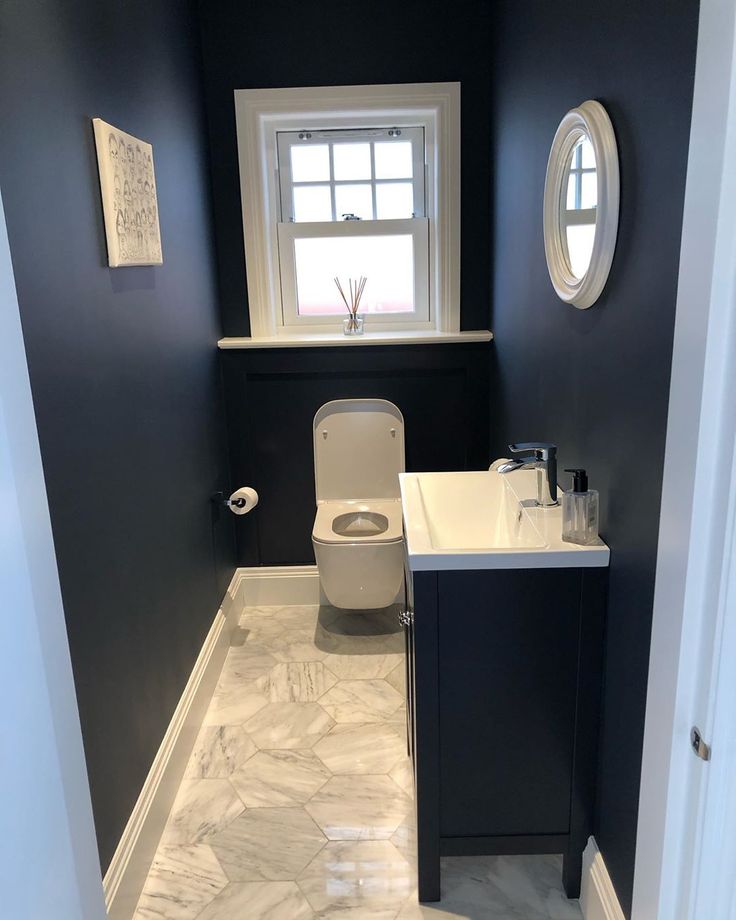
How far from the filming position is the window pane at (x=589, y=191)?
153 cm

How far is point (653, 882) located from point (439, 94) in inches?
105

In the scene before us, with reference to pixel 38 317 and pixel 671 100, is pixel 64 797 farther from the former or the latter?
pixel 671 100

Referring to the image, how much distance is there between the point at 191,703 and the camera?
2363 millimetres

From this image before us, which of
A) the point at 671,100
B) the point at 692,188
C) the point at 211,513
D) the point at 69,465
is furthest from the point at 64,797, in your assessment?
the point at 211,513

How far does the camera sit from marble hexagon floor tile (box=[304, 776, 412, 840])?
201 cm

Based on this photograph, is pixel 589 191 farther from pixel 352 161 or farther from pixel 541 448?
pixel 352 161

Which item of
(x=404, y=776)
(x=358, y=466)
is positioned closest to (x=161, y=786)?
(x=404, y=776)

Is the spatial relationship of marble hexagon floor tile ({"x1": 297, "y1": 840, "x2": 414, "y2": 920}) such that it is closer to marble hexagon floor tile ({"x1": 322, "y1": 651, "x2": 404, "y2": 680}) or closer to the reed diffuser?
marble hexagon floor tile ({"x1": 322, "y1": 651, "x2": 404, "y2": 680})

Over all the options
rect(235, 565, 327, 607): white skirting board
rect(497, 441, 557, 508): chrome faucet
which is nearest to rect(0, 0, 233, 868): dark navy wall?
rect(235, 565, 327, 607): white skirting board

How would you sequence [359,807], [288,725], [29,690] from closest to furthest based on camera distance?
[29,690], [359,807], [288,725]

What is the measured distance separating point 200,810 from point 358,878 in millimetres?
517

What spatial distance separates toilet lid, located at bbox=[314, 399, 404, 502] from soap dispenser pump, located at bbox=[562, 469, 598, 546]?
1.52 m

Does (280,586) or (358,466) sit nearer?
(358,466)

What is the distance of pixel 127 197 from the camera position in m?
1.87
